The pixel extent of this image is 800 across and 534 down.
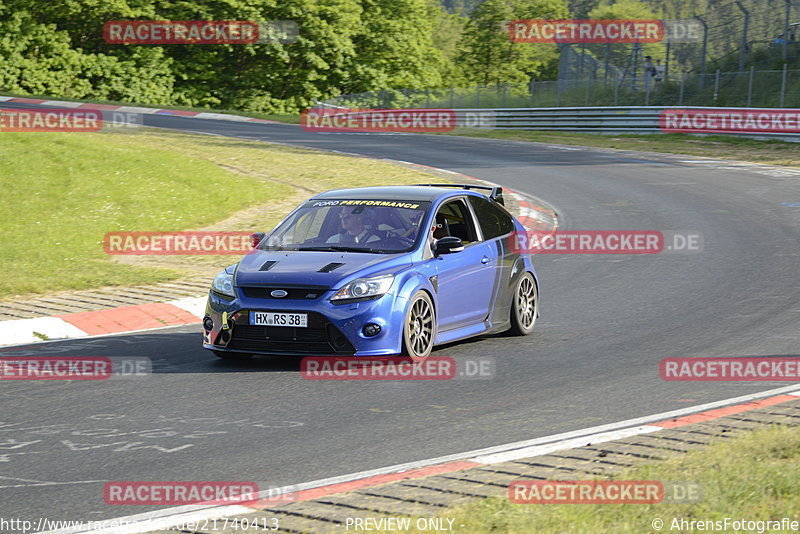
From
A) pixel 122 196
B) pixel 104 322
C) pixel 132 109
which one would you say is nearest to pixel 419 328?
pixel 104 322

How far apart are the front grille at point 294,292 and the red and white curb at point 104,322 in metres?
2.57

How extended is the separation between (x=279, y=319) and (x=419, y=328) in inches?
48.2

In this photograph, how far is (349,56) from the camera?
69000 mm

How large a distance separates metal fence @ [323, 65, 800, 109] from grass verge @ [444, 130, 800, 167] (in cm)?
181

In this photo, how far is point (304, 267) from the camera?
919cm

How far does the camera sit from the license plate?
8.84m
